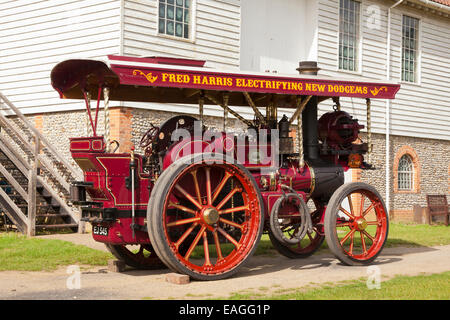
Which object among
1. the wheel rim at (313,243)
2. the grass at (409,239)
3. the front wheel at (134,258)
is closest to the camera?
the front wheel at (134,258)

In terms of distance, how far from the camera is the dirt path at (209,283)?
21.5 feet

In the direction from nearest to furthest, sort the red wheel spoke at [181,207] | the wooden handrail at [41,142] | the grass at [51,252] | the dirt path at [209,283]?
the dirt path at [209,283]
the red wheel spoke at [181,207]
the grass at [51,252]
the wooden handrail at [41,142]

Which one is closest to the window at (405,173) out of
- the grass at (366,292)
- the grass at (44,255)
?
the grass at (44,255)

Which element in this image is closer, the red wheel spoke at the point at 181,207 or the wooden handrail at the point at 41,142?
the red wheel spoke at the point at 181,207

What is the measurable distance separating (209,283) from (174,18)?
8661 millimetres

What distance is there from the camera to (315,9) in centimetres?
1788

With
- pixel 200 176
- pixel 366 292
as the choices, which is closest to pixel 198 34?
pixel 200 176

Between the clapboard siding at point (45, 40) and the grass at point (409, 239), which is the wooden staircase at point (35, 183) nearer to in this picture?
the clapboard siding at point (45, 40)

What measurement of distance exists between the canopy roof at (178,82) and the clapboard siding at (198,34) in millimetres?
4856

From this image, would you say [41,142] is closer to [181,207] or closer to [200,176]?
[200,176]

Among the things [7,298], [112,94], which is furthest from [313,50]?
[7,298]

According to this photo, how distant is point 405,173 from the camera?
2048 cm

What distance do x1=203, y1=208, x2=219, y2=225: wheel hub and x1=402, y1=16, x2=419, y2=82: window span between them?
14331mm

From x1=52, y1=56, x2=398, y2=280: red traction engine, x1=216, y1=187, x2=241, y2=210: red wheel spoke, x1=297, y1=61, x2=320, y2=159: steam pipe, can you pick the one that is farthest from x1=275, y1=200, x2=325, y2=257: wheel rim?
x1=216, y1=187, x2=241, y2=210: red wheel spoke
